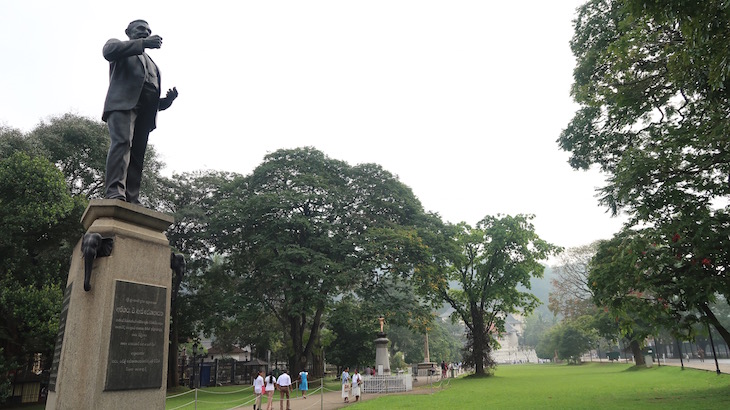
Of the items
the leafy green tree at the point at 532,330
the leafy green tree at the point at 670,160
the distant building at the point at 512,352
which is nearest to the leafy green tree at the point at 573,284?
the leafy green tree at the point at 670,160

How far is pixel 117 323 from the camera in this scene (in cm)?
508

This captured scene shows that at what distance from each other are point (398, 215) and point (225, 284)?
1212cm

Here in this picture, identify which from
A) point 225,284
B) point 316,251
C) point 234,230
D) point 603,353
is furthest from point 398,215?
point 603,353

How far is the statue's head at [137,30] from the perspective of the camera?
6281mm

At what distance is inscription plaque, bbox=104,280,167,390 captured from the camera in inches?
197

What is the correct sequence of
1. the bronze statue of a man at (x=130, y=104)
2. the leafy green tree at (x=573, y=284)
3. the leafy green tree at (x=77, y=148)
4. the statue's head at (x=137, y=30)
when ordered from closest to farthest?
the bronze statue of a man at (x=130, y=104), the statue's head at (x=137, y=30), the leafy green tree at (x=77, y=148), the leafy green tree at (x=573, y=284)

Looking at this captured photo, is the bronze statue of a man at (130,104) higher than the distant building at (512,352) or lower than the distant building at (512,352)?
higher

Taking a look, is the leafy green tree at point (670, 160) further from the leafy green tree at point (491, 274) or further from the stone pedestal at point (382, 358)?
the leafy green tree at point (491, 274)

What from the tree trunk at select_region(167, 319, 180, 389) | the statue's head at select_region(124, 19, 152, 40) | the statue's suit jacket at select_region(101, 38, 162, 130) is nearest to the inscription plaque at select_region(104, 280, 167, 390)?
the statue's suit jacket at select_region(101, 38, 162, 130)

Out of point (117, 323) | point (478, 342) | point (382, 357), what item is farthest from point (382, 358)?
point (117, 323)

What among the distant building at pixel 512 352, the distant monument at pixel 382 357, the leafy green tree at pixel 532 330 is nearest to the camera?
the distant monument at pixel 382 357

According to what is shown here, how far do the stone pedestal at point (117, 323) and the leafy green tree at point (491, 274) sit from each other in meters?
28.7

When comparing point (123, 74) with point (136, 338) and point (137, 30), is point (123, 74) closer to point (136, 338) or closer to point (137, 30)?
point (137, 30)

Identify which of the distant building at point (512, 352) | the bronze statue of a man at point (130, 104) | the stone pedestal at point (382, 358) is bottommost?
the distant building at point (512, 352)
